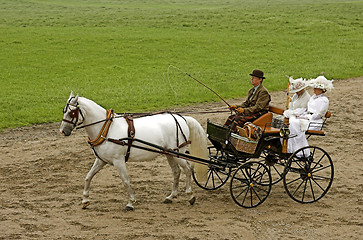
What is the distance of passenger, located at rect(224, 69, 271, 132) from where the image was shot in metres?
9.30

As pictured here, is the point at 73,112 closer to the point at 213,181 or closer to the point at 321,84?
the point at 213,181

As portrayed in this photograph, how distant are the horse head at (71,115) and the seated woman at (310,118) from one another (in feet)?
12.2

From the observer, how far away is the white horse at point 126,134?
336 inches

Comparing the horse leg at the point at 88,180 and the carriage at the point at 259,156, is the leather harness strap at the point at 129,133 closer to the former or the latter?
the horse leg at the point at 88,180

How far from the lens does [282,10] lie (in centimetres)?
4528

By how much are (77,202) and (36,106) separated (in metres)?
8.71

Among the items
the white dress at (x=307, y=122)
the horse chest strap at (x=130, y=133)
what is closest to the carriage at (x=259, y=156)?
the white dress at (x=307, y=122)

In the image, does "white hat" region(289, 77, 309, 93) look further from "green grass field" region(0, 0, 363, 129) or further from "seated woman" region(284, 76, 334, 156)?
"green grass field" region(0, 0, 363, 129)

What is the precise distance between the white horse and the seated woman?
5.32 ft

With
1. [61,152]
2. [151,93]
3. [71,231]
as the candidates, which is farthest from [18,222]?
[151,93]

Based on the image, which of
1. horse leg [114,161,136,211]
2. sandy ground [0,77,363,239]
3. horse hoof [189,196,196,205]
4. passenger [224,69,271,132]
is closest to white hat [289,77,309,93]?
passenger [224,69,271,132]

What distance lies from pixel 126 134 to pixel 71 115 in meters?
0.99

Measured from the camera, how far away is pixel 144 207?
909 centimetres

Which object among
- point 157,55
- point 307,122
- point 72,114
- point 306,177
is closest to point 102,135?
point 72,114
